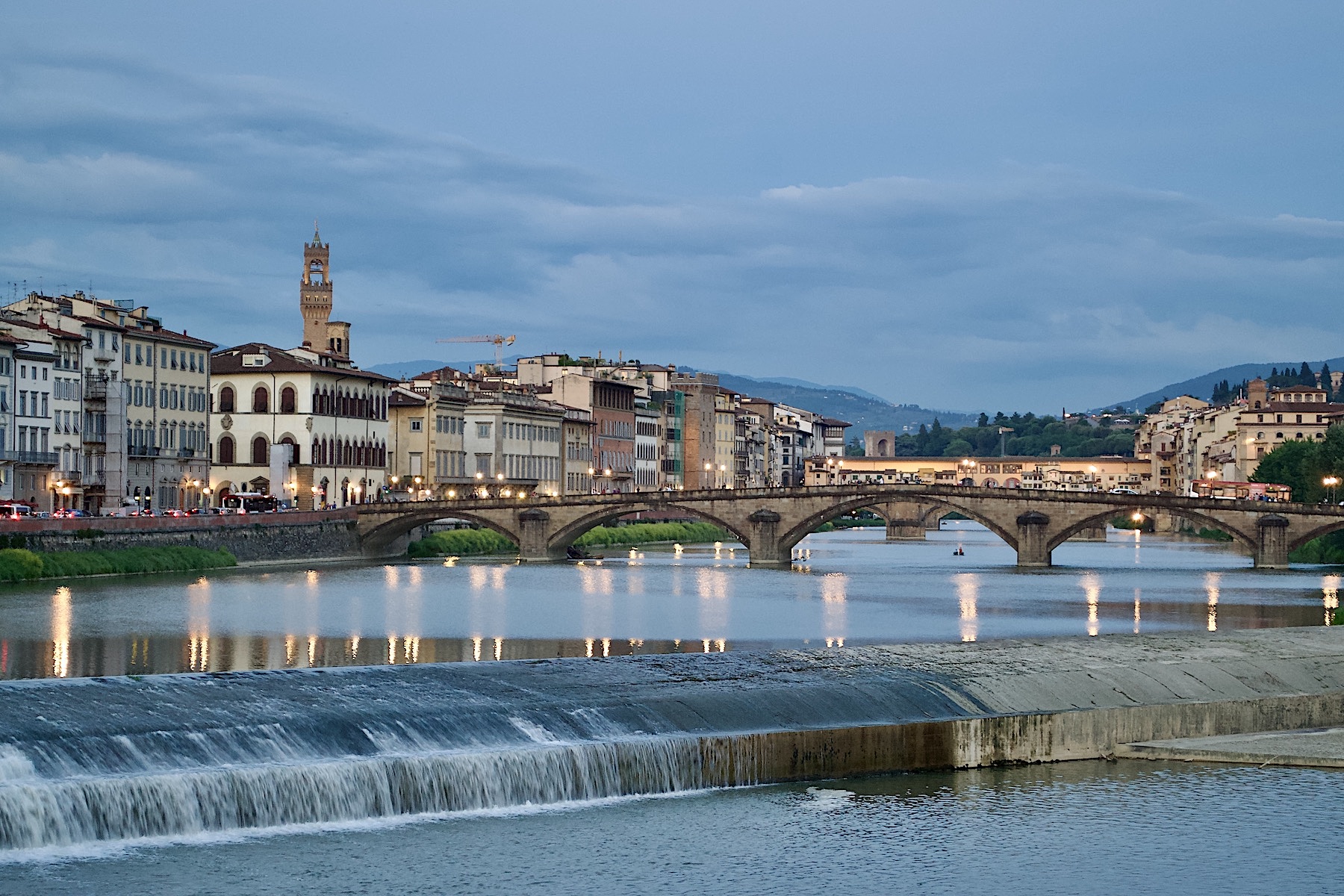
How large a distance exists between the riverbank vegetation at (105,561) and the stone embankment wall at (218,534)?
483 mm

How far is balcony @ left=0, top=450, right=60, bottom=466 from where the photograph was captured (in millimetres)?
80062

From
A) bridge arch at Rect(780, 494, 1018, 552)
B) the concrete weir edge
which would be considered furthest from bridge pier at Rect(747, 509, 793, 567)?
the concrete weir edge

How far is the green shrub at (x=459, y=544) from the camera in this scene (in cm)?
9781

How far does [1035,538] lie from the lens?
307ft

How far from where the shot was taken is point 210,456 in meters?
104

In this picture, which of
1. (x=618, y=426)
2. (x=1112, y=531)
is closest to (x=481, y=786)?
(x=618, y=426)

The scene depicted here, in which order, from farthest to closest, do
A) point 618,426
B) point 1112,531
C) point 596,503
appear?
1. point 1112,531
2. point 618,426
3. point 596,503

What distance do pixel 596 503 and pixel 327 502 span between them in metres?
17.0

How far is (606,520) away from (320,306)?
55.5 meters

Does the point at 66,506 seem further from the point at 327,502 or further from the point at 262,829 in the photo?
the point at 262,829

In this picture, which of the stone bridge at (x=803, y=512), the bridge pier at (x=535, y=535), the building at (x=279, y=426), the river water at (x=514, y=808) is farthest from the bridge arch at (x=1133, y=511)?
the river water at (x=514, y=808)

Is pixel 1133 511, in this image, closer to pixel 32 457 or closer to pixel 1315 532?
pixel 1315 532

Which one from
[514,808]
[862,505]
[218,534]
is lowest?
[514,808]

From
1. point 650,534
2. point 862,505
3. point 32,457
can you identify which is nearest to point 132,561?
point 32,457
